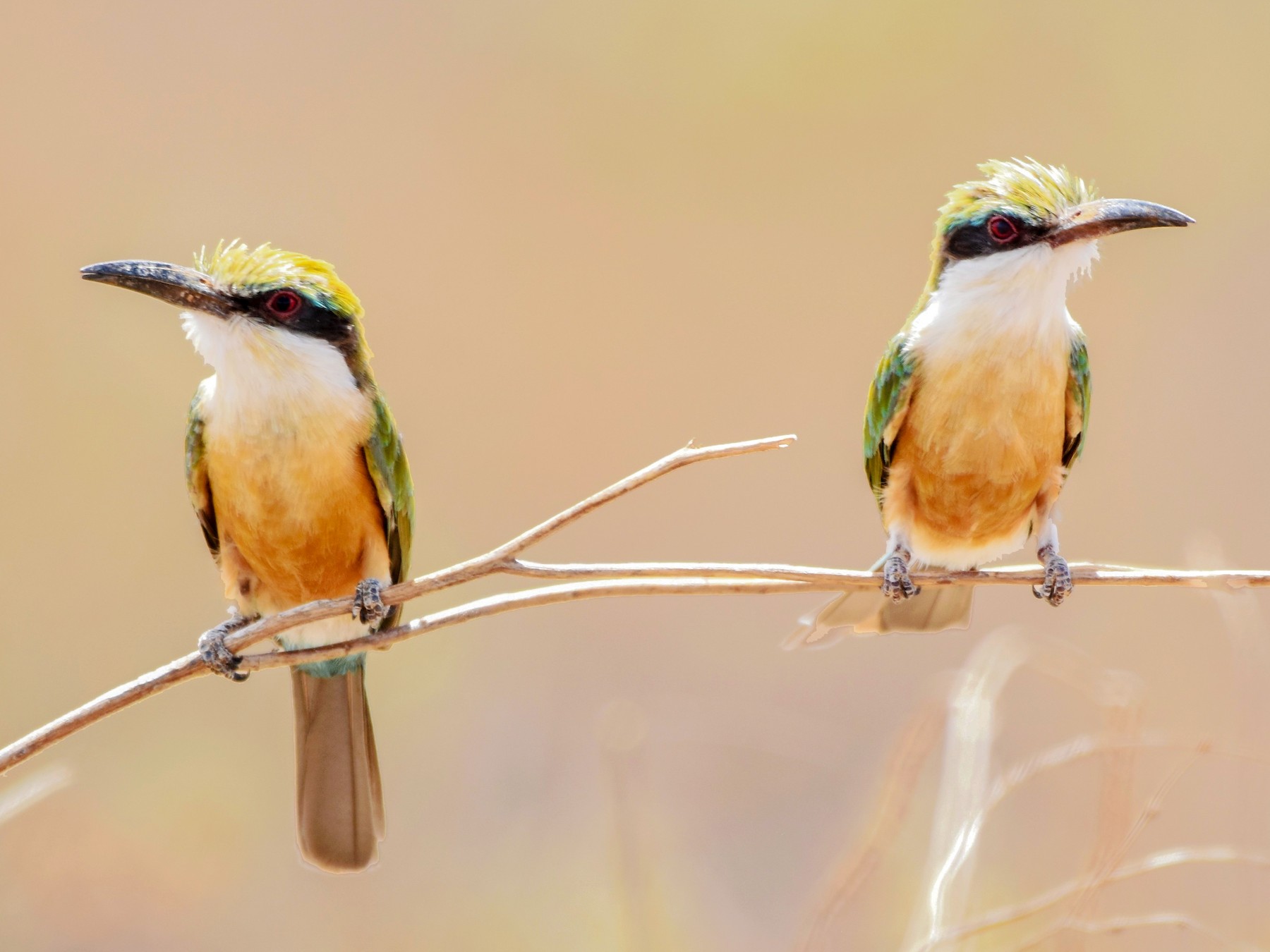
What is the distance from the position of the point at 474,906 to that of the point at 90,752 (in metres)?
1.72

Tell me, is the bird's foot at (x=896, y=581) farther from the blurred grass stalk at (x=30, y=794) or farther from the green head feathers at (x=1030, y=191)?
the blurred grass stalk at (x=30, y=794)

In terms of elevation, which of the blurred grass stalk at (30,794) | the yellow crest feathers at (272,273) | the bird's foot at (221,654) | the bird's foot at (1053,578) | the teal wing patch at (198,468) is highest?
the yellow crest feathers at (272,273)

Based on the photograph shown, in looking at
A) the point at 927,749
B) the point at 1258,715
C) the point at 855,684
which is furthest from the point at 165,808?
the point at 1258,715

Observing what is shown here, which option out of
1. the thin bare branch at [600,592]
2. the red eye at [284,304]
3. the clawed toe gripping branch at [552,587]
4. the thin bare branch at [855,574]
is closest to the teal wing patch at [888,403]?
the thin bare branch at [855,574]

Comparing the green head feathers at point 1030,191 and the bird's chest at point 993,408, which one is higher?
the green head feathers at point 1030,191

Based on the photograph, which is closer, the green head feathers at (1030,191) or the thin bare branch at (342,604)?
the thin bare branch at (342,604)

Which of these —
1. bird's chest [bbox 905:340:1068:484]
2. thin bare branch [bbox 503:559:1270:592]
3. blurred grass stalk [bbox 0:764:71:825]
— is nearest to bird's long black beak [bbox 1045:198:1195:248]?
bird's chest [bbox 905:340:1068:484]

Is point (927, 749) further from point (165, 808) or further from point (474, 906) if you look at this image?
point (165, 808)

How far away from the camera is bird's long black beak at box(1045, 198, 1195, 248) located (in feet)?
6.55

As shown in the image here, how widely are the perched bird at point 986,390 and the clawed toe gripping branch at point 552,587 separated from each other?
550 mm

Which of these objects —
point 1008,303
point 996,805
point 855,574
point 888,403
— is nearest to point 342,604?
point 855,574

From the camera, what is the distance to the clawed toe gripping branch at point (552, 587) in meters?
1.49

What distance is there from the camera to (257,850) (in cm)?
494

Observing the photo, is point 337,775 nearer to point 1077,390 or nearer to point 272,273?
point 272,273
